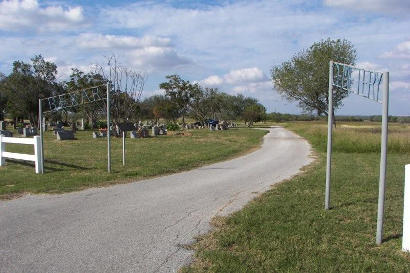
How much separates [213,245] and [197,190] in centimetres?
378

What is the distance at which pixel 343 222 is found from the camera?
228 inches

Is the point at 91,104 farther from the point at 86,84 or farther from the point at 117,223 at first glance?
the point at 117,223

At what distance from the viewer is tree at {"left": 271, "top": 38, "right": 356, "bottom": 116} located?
34281 mm

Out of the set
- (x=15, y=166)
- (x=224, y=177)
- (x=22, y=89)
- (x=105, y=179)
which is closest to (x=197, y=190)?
(x=224, y=177)

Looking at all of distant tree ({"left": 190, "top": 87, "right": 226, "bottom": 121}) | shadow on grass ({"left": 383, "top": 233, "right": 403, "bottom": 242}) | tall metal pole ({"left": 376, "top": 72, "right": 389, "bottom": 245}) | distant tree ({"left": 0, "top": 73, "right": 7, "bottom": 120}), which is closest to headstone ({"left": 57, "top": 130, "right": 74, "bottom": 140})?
distant tree ({"left": 0, "top": 73, "right": 7, "bottom": 120})

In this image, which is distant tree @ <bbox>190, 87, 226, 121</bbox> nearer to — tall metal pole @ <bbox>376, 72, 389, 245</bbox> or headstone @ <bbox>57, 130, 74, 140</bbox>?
headstone @ <bbox>57, 130, 74, 140</bbox>

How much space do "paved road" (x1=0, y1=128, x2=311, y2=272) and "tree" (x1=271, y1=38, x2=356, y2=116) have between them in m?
26.5

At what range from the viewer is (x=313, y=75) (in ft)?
115

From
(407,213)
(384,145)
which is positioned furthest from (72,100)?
(407,213)

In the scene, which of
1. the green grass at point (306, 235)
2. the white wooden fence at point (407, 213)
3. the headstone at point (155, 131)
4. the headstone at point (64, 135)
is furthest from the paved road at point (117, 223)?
the headstone at point (155, 131)

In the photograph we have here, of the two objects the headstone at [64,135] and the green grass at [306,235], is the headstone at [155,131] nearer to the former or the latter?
the headstone at [64,135]

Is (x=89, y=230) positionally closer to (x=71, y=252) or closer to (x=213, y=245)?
(x=71, y=252)

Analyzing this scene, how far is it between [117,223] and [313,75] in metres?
31.9

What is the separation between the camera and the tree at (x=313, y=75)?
34.3 metres
